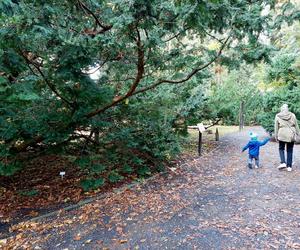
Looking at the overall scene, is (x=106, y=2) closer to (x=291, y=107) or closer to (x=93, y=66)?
(x=93, y=66)

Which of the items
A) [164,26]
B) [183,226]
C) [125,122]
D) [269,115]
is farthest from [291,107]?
[183,226]

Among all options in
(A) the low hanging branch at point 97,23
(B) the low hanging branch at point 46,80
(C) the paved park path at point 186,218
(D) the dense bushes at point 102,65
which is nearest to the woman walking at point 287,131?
(C) the paved park path at point 186,218

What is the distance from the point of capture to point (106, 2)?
5691 millimetres

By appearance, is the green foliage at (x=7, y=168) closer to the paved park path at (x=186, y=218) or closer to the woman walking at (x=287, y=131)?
the paved park path at (x=186, y=218)

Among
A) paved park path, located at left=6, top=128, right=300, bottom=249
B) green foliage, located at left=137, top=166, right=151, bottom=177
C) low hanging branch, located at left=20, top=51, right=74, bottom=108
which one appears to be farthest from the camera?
green foliage, located at left=137, top=166, right=151, bottom=177

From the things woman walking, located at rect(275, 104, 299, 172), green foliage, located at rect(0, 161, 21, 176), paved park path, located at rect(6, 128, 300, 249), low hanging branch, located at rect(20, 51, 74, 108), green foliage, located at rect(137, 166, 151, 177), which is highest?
low hanging branch, located at rect(20, 51, 74, 108)

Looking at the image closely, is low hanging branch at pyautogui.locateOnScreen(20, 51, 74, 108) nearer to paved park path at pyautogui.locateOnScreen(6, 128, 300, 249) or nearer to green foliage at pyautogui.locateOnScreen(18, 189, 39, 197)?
paved park path at pyautogui.locateOnScreen(6, 128, 300, 249)

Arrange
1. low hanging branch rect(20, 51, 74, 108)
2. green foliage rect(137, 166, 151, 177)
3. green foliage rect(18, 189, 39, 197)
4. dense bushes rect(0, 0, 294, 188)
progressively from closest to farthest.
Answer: dense bushes rect(0, 0, 294, 188) < low hanging branch rect(20, 51, 74, 108) < green foliage rect(18, 189, 39, 197) < green foliage rect(137, 166, 151, 177)

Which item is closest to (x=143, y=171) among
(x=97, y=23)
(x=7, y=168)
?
(x=7, y=168)

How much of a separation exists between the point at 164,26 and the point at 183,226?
3.37 m

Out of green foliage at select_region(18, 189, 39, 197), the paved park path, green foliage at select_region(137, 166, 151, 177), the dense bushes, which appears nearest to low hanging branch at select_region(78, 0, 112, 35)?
the dense bushes

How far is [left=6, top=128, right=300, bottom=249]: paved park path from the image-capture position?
12.8 ft

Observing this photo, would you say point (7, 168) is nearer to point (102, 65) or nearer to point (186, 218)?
point (102, 65)

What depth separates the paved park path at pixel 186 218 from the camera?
3902 millimetres
